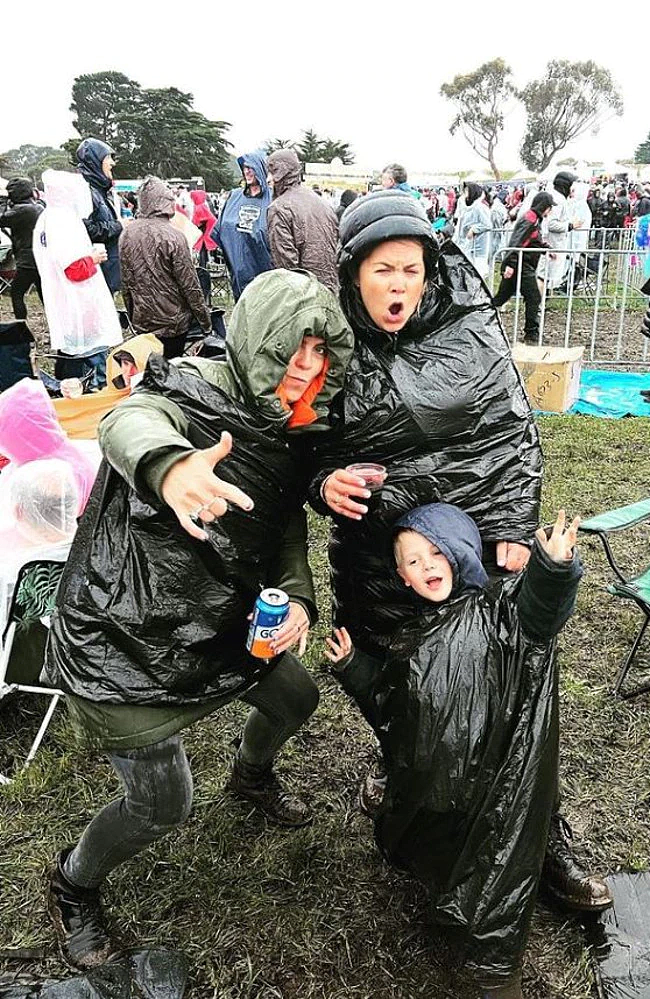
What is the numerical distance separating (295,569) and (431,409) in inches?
20.7

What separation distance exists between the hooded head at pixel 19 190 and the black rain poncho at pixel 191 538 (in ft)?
27.3

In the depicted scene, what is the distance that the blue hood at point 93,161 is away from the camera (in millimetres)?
7031

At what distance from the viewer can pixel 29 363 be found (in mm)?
5715

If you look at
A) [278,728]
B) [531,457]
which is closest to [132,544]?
[278,728]

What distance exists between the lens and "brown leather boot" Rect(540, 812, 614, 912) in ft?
7.06

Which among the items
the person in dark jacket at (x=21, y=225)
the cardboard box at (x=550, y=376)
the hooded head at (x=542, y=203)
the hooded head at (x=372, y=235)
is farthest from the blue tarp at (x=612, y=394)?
the person in dark jacket at (x=21, y=225)

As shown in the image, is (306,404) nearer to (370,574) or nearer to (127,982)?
(370,574)

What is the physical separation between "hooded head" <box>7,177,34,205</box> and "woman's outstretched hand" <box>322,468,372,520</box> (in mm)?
8394

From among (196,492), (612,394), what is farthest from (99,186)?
(196,492)

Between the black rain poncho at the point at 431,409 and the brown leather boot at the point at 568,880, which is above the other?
the black rain poncho at the point at 431,409

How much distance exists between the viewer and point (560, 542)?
60.9 inches

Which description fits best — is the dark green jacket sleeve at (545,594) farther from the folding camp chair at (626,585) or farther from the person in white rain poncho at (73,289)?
the person in white rain poncho at (73,289)

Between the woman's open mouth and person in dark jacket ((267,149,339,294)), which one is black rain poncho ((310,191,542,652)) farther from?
person in dark jacket ((267,149,339,294))

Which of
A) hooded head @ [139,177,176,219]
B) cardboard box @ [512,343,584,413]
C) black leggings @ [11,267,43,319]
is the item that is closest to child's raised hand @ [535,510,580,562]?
hooded head @ [139,177,176,219]
